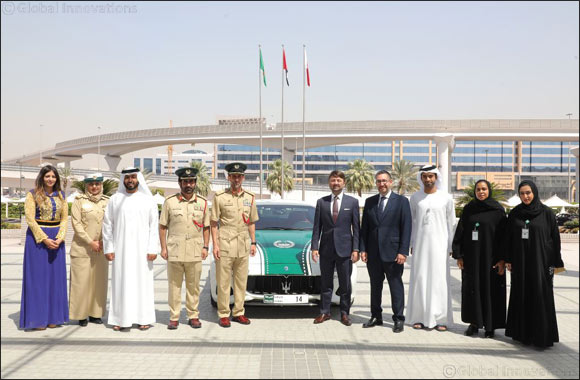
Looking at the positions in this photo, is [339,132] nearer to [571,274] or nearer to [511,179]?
[571,274]

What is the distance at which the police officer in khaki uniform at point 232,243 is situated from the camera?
615 cm

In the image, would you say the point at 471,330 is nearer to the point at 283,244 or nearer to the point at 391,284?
the point at 391,284

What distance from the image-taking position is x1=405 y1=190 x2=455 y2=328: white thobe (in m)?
6.11

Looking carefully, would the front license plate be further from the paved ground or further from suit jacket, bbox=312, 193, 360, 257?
suit jacket, bbox=312, 193, 360, 257

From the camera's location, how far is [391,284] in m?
6.14

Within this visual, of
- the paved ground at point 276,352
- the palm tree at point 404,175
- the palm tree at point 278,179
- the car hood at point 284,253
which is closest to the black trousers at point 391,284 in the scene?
the paved ground at point 276,352

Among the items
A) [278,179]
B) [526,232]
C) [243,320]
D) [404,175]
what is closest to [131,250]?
[243,320]

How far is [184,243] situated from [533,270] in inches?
151

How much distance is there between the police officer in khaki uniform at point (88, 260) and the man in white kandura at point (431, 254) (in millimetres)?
3810

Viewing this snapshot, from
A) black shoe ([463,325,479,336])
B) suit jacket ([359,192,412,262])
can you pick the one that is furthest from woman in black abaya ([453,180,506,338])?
suit jacket ([359,192,412,262])

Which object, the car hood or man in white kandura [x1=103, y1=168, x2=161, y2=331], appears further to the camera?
the car hood

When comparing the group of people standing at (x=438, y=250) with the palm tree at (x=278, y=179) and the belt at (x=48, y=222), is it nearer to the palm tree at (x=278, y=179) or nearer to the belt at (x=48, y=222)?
the belt at (x=48, y=222)

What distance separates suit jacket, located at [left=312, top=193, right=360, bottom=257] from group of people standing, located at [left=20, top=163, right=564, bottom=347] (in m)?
0.01

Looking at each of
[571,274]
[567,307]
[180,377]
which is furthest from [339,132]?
[180,377]
